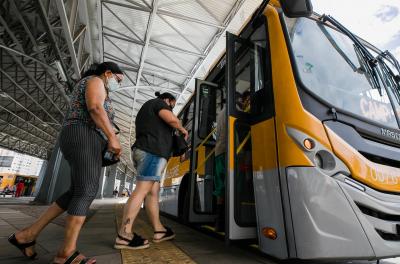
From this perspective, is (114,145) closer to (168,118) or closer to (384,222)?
(168,118)

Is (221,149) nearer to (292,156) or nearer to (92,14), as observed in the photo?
(292,156)

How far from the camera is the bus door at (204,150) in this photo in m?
3.43

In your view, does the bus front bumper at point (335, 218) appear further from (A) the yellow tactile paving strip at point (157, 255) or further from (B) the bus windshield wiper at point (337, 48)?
(B) the bus windshield wiper at point (337, 48)

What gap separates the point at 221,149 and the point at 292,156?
1.05 m

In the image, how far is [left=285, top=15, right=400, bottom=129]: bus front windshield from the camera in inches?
81.4

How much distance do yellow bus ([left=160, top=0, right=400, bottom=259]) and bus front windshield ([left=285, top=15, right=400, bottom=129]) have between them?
0.01 meters

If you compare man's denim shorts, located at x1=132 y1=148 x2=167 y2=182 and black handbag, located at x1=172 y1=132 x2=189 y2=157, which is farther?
black handbag, located at x1=172 y1=132 x2=189 y2=157

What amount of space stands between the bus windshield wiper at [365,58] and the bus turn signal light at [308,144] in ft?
3.68

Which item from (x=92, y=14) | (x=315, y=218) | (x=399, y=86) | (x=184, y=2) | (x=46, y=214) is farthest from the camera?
(x=92, y=14)

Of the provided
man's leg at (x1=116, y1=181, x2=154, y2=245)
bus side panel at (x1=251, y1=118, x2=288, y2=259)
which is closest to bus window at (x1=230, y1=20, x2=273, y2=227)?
bus side panel at (x1=251, y1=118, x2=288, y2=259)

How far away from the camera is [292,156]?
1.78 meters

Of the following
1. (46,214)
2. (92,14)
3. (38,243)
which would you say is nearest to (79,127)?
(46,214)

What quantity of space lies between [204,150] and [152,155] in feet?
4.16

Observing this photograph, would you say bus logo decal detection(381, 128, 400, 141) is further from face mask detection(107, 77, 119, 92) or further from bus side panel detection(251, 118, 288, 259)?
face mask detection(107, 77, 119, 92)
